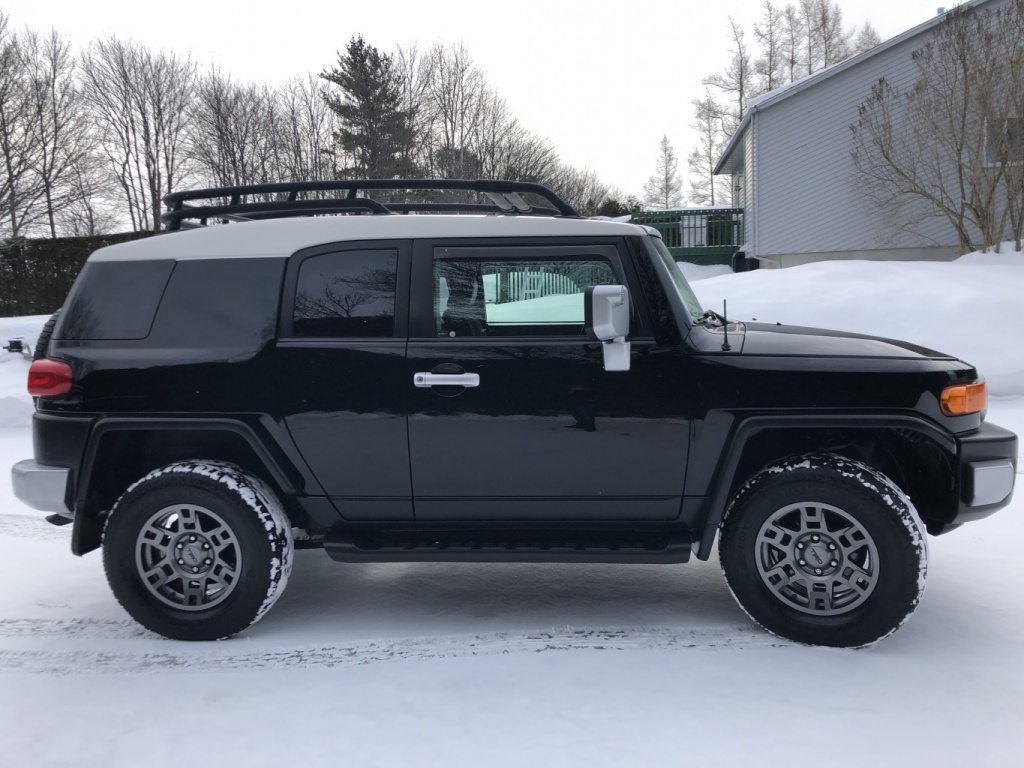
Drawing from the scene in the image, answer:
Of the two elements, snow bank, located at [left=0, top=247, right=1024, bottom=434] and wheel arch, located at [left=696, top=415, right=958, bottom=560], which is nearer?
wheel arch, located at [left=696, top=415, right=958, bottom=560]

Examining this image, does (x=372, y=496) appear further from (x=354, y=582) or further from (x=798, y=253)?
(x=798, y=253)

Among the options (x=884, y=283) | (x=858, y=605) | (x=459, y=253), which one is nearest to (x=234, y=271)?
(x=459, y=253)

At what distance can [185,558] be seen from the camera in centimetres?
379

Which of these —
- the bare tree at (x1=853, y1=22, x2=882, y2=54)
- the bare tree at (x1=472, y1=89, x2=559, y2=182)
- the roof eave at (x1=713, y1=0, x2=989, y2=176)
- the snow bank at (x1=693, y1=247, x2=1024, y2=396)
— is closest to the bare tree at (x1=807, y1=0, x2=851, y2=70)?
the bare tree at (x1=853, y1=22, x2=882, y2=54)

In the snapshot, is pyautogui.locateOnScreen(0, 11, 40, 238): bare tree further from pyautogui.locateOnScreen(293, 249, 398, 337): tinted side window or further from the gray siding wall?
pyautogui.locateOnScreen(293, 249, 398, 337): tinted side window

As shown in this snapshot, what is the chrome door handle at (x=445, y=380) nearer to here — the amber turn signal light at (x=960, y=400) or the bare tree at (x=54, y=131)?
the amber turn signal light at (x=960, y=400)

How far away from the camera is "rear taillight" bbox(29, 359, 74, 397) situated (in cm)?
386

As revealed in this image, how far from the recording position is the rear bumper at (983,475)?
353 centimetres

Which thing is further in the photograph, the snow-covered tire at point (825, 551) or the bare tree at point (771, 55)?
the bare tree at point (771, 55)

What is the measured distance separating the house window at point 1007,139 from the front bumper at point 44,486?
1825 cm

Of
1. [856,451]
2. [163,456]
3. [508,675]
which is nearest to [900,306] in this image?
[856,451]

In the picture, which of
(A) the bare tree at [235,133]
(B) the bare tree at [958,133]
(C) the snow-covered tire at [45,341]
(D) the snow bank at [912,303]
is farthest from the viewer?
(A) the bare tree at [235,133]

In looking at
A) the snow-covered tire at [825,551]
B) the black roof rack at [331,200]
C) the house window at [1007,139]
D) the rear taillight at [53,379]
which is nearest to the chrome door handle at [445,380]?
the black roof rack at [331,200]

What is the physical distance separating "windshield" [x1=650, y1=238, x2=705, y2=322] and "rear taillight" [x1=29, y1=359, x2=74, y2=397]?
282cm
